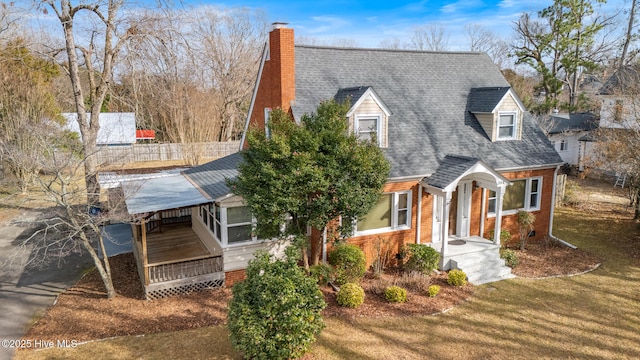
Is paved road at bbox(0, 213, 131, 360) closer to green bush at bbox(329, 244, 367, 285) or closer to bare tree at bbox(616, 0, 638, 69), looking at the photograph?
green bush at bbox(329, 244, 367, 285)

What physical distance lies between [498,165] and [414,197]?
13.5 feet

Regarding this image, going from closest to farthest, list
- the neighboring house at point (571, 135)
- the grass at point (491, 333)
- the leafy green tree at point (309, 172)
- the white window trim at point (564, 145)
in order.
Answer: the grass at point (491, 333), the leafy green tree at point (309, 172), the neighboring house at point (571, 135), the white window trim at point (564, 145)

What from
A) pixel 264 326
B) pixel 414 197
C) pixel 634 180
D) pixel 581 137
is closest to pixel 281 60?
pixel 414 197

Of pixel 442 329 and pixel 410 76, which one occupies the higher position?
pixel 410 76

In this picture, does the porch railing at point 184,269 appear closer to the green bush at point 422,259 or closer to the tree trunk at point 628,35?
the green bush at point 422,259

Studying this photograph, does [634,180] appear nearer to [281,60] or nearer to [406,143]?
[406,143]

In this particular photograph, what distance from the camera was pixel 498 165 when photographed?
57.2ft

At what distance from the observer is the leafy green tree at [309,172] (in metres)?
12.0

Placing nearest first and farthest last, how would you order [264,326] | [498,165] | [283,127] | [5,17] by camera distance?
[264,326]
[283,127]
[498,165]
[5,17]

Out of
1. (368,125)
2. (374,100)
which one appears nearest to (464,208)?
(368,125)

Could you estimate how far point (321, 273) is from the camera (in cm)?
1407

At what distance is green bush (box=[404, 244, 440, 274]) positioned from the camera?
15.0 metres

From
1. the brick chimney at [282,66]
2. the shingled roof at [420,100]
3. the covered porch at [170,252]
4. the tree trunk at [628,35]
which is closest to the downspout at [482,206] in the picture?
the shingled roof at [420,100]

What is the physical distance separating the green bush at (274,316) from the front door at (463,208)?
9829 millimetres
